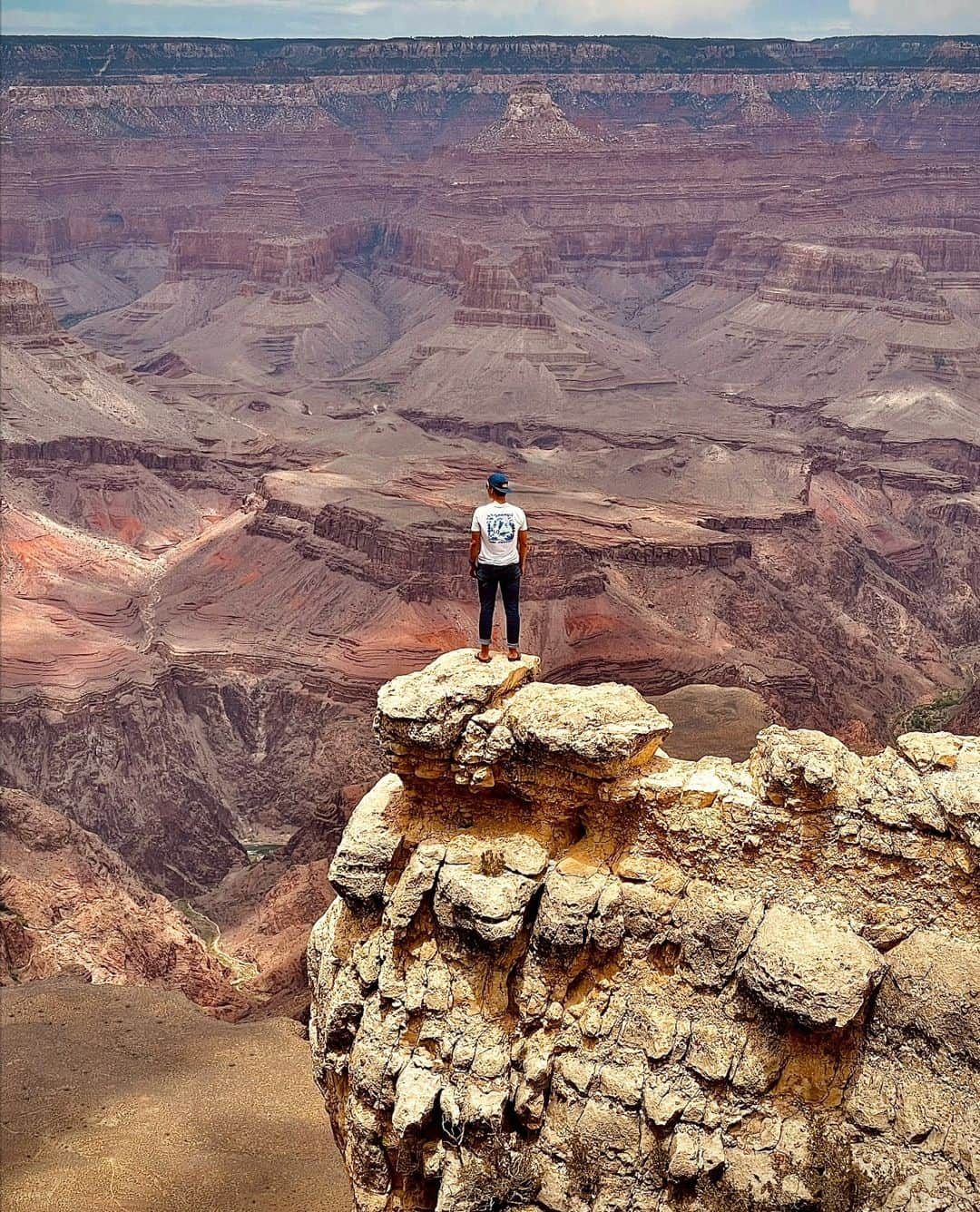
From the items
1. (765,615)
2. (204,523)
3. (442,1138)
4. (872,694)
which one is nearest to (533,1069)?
(442,1138)

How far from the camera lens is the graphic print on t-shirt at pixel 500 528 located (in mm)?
19812

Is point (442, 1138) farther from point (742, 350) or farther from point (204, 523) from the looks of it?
point (742, 350)

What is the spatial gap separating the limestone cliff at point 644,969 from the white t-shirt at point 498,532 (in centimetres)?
234

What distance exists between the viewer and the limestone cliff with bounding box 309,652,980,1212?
15.3 m

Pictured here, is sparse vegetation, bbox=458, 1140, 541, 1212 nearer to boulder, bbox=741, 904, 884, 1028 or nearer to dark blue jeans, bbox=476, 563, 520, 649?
boulder, bbox=741, 904, 884, 1028

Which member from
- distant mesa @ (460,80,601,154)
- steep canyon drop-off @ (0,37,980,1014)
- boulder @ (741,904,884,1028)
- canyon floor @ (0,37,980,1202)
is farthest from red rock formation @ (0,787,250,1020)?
distant mesa @ (460,80,601,154)

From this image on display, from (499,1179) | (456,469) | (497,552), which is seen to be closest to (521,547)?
(497,552)

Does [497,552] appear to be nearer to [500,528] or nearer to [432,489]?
[500,528]

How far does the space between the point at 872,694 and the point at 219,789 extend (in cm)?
3488

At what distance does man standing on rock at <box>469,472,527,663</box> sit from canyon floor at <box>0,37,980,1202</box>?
24.7 meters

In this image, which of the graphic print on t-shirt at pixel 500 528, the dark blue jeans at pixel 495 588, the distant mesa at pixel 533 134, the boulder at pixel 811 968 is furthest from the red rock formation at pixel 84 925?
the distant mesa at pixel 533 134

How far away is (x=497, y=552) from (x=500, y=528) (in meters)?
0.34

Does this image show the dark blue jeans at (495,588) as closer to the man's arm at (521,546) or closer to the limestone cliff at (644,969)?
the man's arm at (521,546)

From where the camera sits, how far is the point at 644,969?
54.2 ft
